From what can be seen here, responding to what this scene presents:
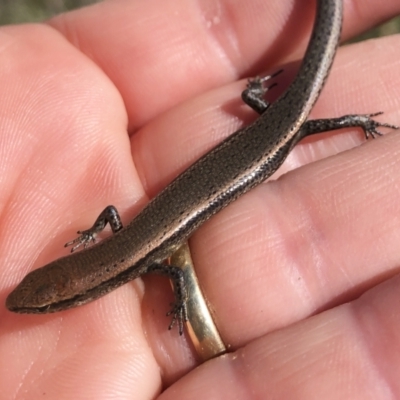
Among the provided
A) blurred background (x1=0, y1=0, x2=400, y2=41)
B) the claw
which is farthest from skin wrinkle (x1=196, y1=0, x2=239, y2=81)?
blurred background (x1=0, y1=0, x2=400, y2=41)

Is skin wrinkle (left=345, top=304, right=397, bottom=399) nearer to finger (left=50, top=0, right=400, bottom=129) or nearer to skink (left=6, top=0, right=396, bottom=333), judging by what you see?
skink (left=6, top=0, right=396, bottom=333)

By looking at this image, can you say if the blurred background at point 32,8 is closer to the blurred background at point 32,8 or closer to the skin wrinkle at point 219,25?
A: the blurred background at point 32,8

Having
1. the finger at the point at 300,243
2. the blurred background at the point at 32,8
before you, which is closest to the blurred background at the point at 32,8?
the blurred background at the point at 32,8

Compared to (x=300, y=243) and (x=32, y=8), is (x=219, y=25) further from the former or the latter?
(x=32, y=8)

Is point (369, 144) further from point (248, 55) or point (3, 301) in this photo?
point (3, 301)

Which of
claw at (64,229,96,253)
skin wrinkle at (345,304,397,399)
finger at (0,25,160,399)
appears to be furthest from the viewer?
claw at (64,229,96,253)

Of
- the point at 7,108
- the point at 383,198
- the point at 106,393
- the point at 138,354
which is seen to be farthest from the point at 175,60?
the point at 106,393

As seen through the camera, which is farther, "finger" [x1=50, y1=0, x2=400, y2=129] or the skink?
"finger" [x1=50, y1=0, x2=400, y2=129]
